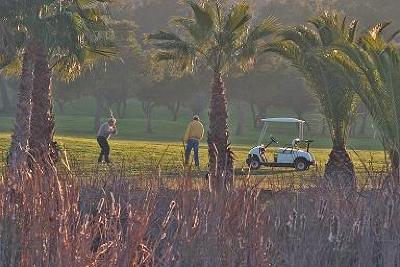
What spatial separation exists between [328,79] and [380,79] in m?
4.77

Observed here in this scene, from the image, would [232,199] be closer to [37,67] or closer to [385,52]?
[385,52]

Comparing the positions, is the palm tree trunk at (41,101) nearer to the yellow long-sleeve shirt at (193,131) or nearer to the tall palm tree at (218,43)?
the tall palm tree at (218,43)

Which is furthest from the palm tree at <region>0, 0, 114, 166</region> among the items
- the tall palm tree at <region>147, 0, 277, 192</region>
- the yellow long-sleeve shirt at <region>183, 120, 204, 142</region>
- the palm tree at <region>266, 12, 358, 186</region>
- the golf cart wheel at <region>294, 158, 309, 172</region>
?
the golf cart wheel at <region>294, 158, 309, 172</region>

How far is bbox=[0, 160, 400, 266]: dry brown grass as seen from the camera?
221 inches

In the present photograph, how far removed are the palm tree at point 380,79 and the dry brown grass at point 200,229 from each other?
884 centimetres

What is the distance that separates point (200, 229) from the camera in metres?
6.71

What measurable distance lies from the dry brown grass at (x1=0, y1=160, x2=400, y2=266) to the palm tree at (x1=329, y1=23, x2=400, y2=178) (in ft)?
29.0

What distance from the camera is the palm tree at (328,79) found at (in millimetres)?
21859

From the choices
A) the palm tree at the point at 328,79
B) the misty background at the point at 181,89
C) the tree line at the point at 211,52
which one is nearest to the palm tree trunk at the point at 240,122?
the misty background at the point at 181,89

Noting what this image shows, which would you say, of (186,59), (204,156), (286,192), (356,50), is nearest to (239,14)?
(186,59)

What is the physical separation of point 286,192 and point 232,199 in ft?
5.99

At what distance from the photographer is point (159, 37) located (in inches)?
963

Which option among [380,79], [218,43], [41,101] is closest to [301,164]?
[218,43]

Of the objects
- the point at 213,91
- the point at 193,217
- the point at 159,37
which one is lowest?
the point at 193,217
